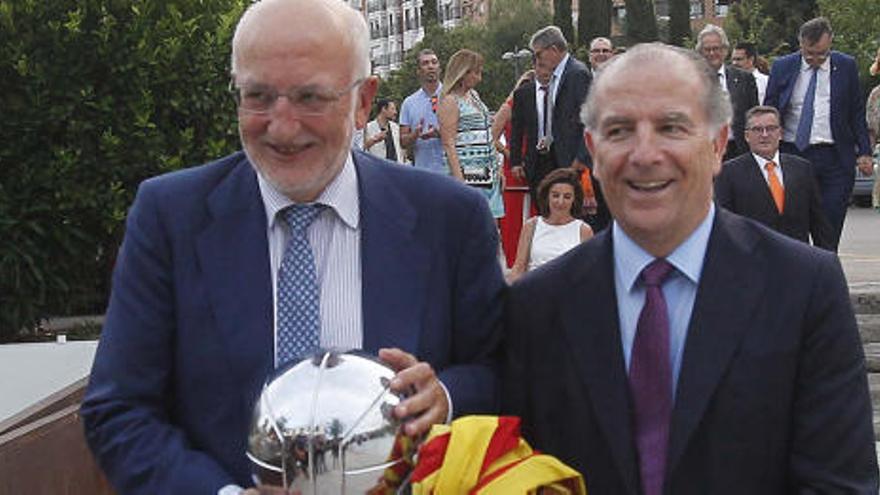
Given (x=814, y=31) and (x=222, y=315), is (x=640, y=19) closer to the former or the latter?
(x=814, y=31)

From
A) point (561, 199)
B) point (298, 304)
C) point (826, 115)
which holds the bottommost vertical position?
point (561, 199)

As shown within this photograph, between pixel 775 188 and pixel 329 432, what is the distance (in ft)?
23.8

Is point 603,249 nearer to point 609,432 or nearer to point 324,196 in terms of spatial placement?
point 609,432

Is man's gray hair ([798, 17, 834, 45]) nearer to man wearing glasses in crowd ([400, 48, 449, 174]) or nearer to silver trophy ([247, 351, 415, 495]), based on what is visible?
man wearing glasses in crowd ([400, 48, 449, 174])

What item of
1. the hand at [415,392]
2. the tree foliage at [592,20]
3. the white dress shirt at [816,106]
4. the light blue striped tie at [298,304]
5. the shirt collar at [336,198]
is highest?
the shirt collar at [336,198]

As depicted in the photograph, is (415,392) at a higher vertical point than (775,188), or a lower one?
higher

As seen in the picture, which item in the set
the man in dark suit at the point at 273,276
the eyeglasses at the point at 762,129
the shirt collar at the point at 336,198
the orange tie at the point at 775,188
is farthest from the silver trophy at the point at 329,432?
the eyeglasses at the point at 762,129

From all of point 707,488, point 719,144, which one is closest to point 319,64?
point 719,144

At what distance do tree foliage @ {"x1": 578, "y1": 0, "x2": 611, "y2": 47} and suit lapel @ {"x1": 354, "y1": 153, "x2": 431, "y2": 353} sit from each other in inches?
1673

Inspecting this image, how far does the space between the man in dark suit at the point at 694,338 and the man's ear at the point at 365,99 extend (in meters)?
0.43

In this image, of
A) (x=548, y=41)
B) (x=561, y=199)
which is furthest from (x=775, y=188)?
(x=548, y=41)

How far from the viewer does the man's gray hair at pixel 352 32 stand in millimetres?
2842

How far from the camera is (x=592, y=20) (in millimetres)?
45406

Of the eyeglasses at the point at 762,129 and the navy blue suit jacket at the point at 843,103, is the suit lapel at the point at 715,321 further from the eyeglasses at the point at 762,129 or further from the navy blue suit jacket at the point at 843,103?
the navy blue suit jacket at the point at 843,103
